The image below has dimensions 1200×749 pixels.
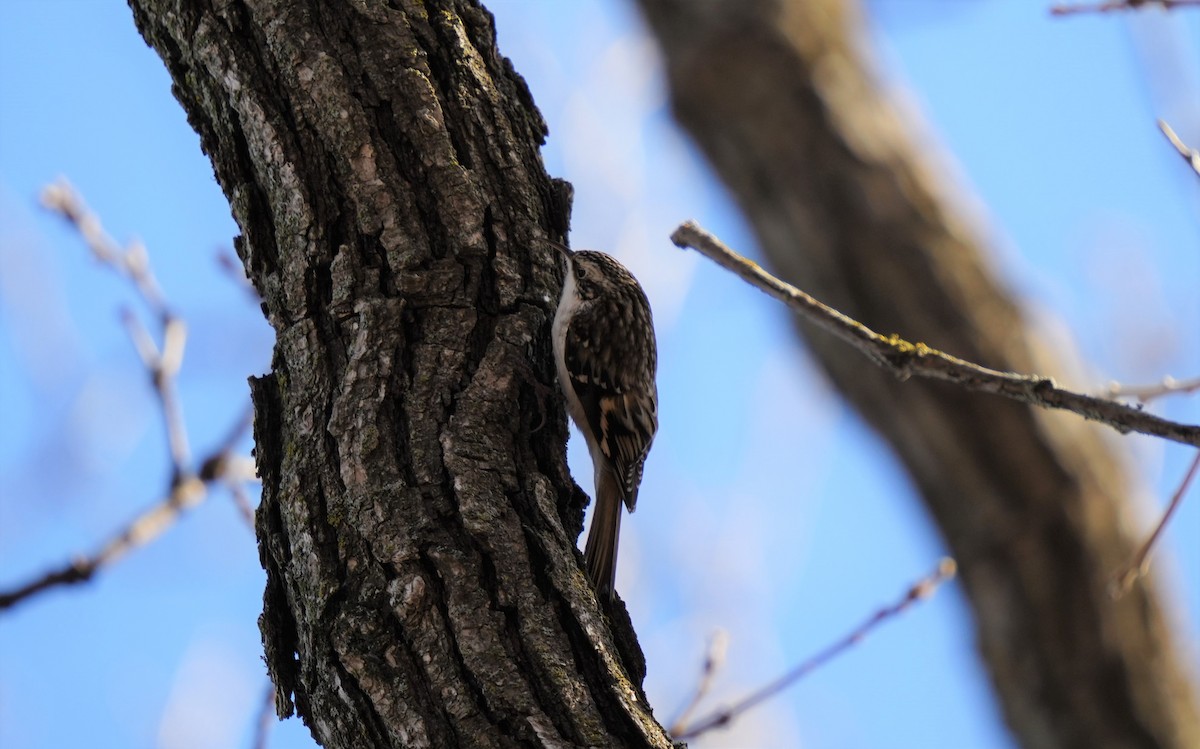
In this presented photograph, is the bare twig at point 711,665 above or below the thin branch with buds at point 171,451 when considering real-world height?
below

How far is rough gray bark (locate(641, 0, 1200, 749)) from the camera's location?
4.66m

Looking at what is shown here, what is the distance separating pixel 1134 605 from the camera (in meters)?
4.72

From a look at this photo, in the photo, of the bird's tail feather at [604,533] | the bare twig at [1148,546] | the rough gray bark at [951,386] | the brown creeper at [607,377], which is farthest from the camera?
the rough gray bark at [951,386]

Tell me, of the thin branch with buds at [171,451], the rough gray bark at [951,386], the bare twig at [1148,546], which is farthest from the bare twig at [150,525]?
the rough gray bark at [951,386]

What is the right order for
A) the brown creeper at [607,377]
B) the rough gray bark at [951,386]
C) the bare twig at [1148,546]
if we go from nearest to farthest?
the bare twig at [1148,546]
the brown creeper at [607,377]
the rough gray bark at [951,386]

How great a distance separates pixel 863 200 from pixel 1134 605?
183 centimetres

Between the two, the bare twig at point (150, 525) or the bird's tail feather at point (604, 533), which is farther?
the bird's tail feather at point (604, 533)

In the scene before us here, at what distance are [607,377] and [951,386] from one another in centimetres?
183

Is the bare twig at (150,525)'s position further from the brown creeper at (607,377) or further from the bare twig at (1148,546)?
the bare twig at (1148,546)

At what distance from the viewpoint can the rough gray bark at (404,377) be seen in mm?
1777

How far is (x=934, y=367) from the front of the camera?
1982mm

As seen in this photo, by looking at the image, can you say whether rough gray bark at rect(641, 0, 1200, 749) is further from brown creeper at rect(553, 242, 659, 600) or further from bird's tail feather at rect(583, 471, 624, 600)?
bird's tail feather at rect(583, 471, 624, 600)

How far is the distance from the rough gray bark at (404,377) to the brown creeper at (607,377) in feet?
1.52

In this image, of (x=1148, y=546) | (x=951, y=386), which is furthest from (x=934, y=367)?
(x=951, y=386)
